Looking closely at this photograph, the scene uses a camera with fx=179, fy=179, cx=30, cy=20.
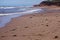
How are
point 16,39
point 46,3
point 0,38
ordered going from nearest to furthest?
point 16,39, point 0,38, point 46,3

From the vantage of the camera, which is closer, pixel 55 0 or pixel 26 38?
pixel 26 38

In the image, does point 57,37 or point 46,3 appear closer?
point 57,37

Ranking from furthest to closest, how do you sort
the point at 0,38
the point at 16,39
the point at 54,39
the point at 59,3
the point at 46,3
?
the point at 46,3
the point at 59,3
the point at 0,38
the point at 16,39
the point at 54,39

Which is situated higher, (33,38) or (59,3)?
(33,38)

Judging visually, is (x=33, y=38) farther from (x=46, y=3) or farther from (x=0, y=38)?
(x=46, y=3)

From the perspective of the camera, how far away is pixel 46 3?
35219mm

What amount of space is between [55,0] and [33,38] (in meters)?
27.6

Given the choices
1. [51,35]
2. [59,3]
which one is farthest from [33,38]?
[59,3]

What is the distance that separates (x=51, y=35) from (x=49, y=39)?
0.59m

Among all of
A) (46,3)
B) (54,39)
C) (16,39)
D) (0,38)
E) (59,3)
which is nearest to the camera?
(54,39)

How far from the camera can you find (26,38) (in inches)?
282

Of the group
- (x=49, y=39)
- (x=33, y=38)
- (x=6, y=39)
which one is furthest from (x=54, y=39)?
(x=6, y=39)

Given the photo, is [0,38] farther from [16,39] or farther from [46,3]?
[46,3]

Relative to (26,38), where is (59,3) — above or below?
below
